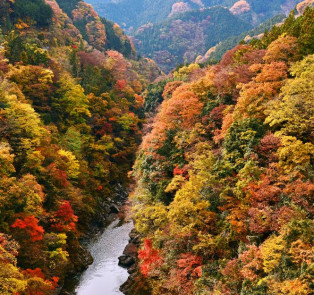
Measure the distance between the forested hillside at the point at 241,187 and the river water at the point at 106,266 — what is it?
2622 mm

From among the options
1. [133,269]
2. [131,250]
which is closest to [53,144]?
[131,250]

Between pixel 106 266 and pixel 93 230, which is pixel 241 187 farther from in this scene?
pixel 93 230

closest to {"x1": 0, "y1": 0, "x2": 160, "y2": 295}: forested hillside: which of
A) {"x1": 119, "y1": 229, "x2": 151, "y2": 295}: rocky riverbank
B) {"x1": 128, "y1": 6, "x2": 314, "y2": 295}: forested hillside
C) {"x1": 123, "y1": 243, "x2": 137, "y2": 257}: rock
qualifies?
{"x1": 119, "y1": 229, "x2": 151, "y2": 295}: rocky riverbank

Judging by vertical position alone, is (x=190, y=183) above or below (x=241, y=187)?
above

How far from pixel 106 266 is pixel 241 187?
1945cm

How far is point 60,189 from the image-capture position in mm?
35750

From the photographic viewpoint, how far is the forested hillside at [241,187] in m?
18.6

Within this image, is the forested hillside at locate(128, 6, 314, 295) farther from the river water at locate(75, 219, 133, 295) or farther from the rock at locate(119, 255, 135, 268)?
the rock at locate(119, 255, 135, 268)

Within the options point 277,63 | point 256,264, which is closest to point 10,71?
point 277,63

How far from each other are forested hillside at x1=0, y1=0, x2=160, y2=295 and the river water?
1.55 meters

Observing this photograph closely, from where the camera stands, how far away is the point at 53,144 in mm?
40625

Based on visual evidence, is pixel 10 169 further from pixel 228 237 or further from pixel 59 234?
pixel 228 237

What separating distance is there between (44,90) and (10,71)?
565 centimetres

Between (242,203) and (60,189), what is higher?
(60,189)
